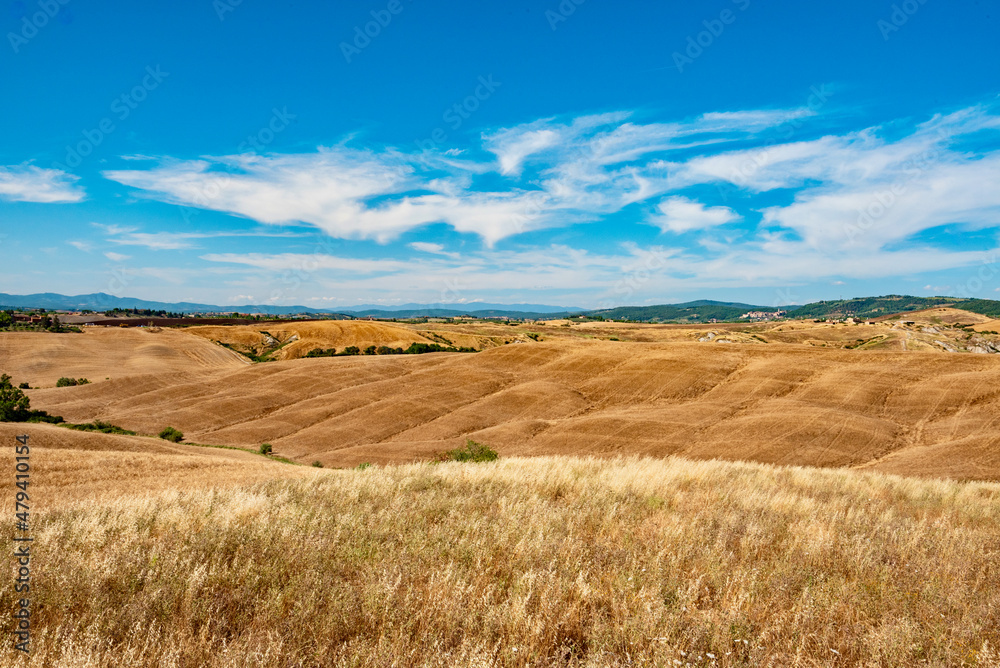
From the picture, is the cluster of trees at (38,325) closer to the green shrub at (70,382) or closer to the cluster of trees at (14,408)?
the green shrub at (70,382)

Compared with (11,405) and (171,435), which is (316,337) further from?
(11,405)

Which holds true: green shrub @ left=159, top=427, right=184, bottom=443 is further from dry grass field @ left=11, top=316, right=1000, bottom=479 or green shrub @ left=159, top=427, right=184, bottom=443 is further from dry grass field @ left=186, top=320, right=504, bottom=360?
dry grass field @ left=186, top=320, right=504, bottom=360

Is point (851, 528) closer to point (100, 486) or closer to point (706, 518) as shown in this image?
point (706, 518)

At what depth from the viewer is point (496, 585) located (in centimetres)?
503

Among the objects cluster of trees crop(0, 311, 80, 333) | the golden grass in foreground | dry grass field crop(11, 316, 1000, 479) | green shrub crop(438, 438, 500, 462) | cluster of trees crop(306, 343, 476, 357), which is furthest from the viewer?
cluster of trees crop(0, 311, 80, 333)

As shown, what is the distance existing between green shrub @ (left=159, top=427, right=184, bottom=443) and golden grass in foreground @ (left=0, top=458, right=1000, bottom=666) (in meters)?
37.7

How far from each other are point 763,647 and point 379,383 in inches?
2029

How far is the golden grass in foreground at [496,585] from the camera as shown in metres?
4.12

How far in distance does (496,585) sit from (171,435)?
44.2 metres

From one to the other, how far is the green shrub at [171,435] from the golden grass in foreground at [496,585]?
3774cm

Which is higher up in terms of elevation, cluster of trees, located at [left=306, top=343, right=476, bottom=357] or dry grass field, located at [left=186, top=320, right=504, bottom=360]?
dry grass field, located at [left=186, top=320, right=504, bottom=360]

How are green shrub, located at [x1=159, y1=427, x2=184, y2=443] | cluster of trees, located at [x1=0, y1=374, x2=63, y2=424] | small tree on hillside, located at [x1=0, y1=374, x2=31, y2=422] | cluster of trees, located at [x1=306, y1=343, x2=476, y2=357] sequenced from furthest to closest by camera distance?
cluster of trees, located at [x1=306, y1=343, x2=476, y2=357] < green shrub, located at [x1=159, y1=427, x2=184, y2=443] < cluster of trees, located at [x1=0, y1=374, x2=63, y2=424] < small tree on hillside, located at [x1=0, y1=374, x2=31, y2=422]

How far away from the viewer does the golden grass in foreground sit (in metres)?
4.12

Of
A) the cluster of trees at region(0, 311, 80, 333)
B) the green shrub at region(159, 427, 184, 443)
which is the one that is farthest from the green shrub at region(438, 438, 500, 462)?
the cluster of trees at region(0, 311, 80, 333)
